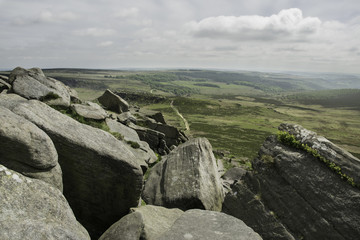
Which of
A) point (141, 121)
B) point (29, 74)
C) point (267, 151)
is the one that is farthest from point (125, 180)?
point (141, 121)

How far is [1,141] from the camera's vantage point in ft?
33.3

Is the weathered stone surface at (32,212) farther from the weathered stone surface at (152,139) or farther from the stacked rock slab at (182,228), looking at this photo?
the weathered stone surface at (152,139)

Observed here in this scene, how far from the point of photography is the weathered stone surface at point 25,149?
10.4 metres

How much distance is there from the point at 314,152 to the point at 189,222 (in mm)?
10263

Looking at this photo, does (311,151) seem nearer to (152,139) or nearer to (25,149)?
(25,149)

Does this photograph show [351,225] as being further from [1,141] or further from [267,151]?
[1,141]

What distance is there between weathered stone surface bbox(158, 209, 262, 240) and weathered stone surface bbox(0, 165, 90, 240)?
487 centimetres

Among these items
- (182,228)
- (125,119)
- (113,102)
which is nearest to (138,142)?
(125,119)

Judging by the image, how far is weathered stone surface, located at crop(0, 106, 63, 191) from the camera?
34.0 feet

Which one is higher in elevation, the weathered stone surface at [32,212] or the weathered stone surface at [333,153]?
the weathered stone surface at [333,153]

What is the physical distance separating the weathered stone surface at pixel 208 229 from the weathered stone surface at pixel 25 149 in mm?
7207

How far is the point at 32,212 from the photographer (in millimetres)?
9211

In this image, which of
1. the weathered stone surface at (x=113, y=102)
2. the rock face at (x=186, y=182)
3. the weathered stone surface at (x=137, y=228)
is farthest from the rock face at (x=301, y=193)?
the weathered stone surface at (x=113, y=102)

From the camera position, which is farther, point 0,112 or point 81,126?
point 81,126
